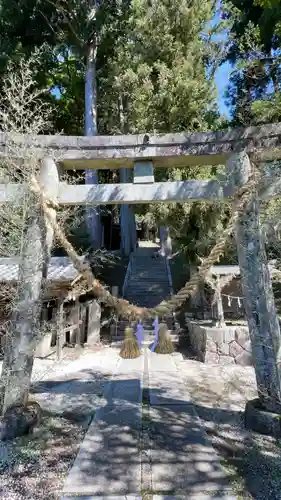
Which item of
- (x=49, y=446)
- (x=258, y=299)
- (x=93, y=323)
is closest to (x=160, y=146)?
(x=258, y=299)

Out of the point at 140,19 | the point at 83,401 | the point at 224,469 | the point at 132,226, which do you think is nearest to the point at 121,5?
the point at 140,19

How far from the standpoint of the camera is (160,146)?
3.48m

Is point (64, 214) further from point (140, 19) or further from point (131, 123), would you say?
point (140, 19)

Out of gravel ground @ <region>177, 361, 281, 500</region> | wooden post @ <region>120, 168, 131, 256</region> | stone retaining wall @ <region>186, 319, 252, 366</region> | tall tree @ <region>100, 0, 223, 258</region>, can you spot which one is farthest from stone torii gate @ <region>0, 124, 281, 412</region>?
wooden post @ <region>120, 168, 131, 256</region>

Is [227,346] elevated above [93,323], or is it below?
below

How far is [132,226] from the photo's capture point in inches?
639

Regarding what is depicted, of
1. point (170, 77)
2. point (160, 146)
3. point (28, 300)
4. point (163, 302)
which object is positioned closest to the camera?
point (163, 302)

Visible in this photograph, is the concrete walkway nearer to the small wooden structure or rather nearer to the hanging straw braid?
the hanging straw braid

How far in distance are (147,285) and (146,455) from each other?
360 inches

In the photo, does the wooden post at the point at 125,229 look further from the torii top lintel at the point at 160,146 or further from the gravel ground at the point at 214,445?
the torii top lintel at the point at 160,146

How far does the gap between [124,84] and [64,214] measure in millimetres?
6559

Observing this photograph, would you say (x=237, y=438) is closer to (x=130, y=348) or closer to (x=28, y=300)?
(x=28, y=300)

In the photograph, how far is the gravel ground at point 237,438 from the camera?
7.63ft

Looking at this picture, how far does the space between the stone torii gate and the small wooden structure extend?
137 inches
